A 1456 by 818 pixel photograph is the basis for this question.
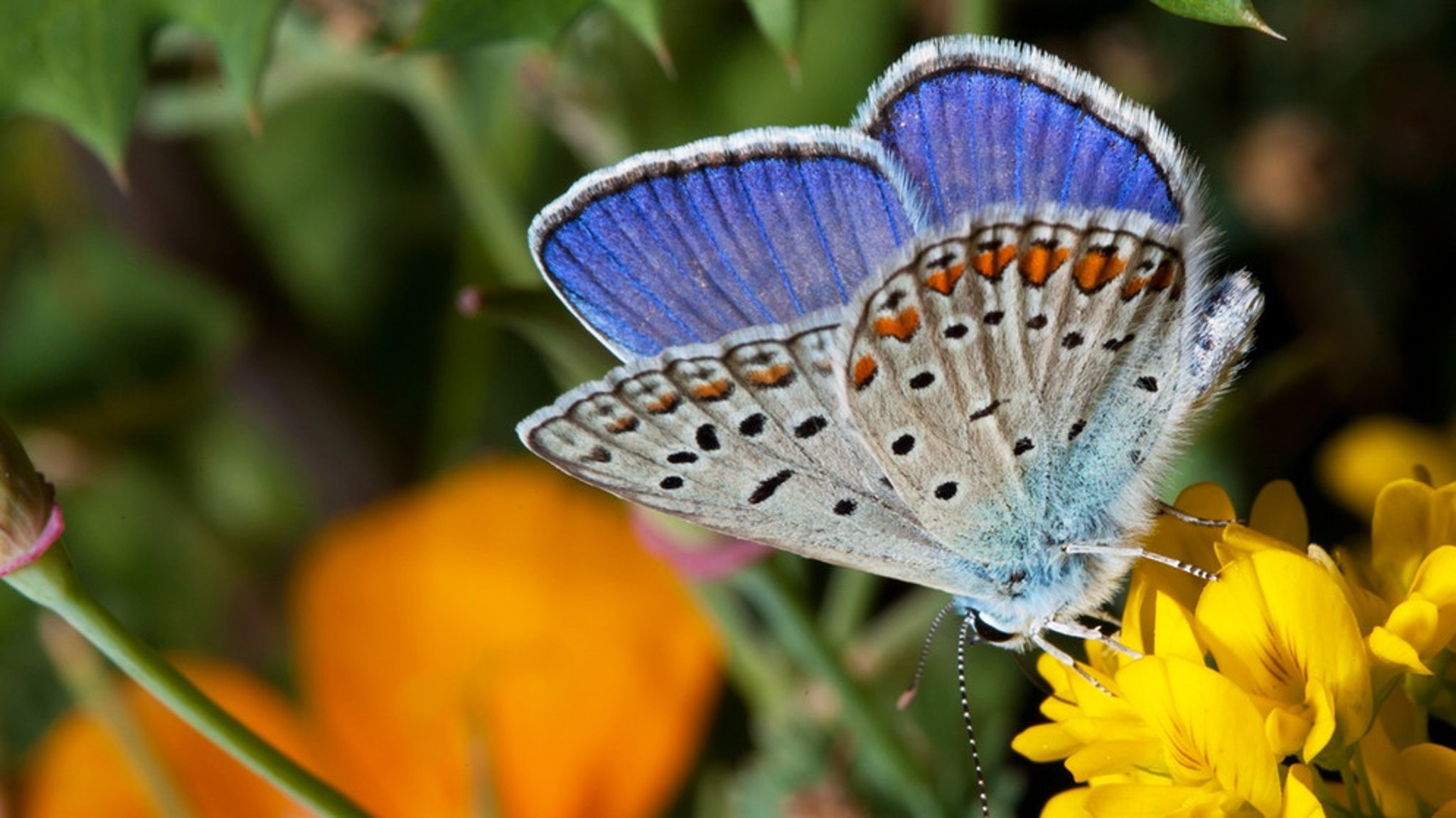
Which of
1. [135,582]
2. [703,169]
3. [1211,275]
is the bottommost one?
[135,582]

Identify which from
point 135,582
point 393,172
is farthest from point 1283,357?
point 135,582

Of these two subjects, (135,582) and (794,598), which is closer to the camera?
(794,598)

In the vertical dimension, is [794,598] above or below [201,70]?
below

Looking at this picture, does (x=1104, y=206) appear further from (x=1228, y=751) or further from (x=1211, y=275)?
(x=1228, y=751)

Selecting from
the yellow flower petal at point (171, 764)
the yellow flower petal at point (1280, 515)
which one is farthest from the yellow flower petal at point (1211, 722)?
the yellow flower petal at point (171, 764)

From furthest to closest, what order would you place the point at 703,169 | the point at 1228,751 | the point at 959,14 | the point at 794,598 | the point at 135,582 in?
1. the point at 135,582
2. the point at 959,14
3. the point at 794,598
4. the point at 703,169
5. the point at 1228,751

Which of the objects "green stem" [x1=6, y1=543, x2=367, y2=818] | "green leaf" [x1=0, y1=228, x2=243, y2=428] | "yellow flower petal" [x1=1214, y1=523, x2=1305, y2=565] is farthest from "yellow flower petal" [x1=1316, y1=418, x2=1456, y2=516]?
"green leaf" [x1=0, y1=228, x2=243, y2=428]

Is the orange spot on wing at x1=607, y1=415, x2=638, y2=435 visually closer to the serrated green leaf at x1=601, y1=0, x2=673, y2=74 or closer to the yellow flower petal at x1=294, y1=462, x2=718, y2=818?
the serrated green leaf at x1=601, y1=0, x2=673, y2=74

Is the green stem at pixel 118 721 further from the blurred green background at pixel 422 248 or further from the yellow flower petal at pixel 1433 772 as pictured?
the yellow flower petal at pixel 1433 772
